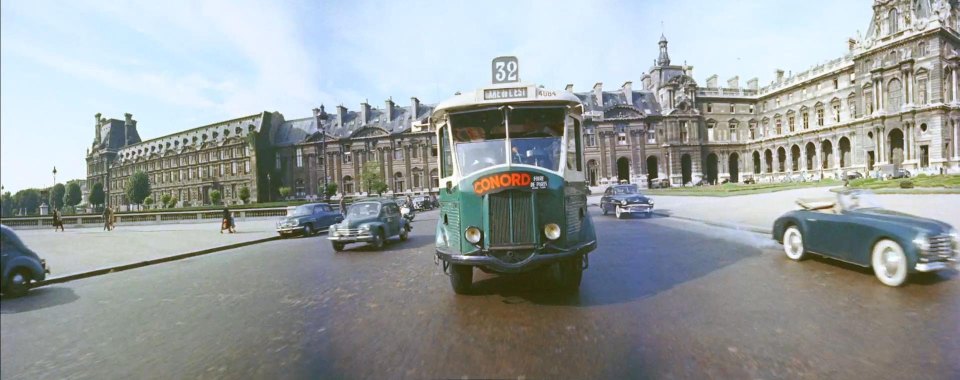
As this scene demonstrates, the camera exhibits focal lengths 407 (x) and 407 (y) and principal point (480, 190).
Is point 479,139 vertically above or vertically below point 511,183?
above

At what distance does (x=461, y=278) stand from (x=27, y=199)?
4.87 meters

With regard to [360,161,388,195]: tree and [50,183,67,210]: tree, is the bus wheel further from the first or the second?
[360,161,388,195]: tree

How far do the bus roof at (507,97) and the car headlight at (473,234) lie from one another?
5.85ft

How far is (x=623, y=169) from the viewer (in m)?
67.1

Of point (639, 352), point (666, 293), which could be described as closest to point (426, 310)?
point (639, 352)

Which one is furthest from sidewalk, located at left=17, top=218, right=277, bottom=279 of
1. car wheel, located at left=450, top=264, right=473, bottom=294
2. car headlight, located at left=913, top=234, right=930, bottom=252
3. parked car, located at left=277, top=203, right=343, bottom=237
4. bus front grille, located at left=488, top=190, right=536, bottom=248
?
car headlight, located at left=913, top=234, right=930, bottom=252

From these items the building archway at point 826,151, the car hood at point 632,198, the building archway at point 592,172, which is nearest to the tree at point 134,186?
the car hood at point 632,198

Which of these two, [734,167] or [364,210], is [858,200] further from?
[734,167]

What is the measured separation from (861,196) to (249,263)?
14.1 m

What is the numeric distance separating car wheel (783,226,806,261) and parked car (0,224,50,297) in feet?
34.3

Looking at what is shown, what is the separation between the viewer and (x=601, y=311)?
520cm

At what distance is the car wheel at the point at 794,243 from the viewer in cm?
817

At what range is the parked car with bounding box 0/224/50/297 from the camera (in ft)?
4.56

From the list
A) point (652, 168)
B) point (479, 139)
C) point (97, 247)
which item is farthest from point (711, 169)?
point (97, 247)
